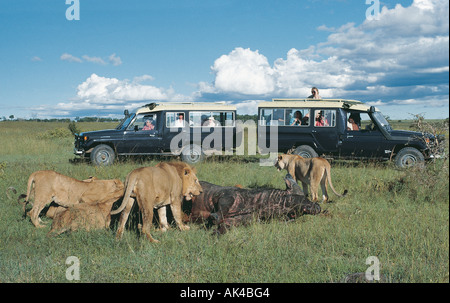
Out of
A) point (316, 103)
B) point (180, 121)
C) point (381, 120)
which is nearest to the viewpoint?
point (381, 120)

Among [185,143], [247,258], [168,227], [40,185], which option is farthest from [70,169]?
[247,258]

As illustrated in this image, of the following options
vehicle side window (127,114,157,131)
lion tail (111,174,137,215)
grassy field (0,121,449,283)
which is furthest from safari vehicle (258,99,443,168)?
lion tail (111,174,137,215)

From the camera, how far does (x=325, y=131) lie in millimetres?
12719

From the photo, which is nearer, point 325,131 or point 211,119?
point 325,131

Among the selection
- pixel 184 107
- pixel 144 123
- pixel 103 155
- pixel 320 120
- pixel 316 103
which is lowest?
pixel 103 155

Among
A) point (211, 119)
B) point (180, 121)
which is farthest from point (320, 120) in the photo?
point (180, 121)

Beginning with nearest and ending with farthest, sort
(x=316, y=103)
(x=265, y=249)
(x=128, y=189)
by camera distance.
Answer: (x=265, y=249) → (x=128, y=189) → (x=316, y=103)

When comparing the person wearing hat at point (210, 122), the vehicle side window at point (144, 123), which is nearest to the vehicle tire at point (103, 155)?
the vehicle side window at point (144, 123)

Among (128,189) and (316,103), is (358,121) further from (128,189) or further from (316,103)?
(128,189)

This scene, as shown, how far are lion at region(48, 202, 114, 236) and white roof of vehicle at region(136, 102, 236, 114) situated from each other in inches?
322

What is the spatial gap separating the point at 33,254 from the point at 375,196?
6.13 metres

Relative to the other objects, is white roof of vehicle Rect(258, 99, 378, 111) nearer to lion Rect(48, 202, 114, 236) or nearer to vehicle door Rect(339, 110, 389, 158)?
vehicle door Rect(339, 110, 389, 158)

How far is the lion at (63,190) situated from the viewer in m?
6.20

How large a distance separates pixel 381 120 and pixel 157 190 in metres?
9.50
